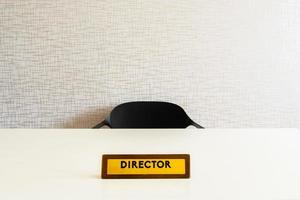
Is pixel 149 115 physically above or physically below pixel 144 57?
below

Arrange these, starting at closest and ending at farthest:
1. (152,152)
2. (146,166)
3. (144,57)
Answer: (146,166), (152,152), (144,57)

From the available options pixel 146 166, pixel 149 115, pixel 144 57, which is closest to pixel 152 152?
pixel 146 166

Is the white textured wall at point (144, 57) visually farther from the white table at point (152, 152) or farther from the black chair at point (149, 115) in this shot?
the white table at point (152, 152)

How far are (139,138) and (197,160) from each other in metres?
0.30

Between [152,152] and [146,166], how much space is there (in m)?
0.15

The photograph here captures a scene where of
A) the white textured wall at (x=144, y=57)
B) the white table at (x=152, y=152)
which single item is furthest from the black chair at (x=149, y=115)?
the white table at (x=152, y=152)

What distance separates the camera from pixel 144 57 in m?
1.98

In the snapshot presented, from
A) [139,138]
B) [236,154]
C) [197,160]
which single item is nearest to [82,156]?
[139,138]

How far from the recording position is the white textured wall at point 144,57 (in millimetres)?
1933

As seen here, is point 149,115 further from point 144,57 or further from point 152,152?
point 152,152

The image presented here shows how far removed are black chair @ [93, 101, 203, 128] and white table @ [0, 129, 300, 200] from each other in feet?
1.60

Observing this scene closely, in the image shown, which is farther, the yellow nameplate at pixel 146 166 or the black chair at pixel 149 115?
the black chair at pixel 149 115

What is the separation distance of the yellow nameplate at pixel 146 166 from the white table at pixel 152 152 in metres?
0.02

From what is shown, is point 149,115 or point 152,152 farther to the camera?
Answer: point 149,115
